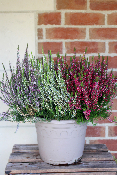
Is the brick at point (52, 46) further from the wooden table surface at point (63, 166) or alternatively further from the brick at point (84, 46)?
the wooden table surface at point (63, 166)

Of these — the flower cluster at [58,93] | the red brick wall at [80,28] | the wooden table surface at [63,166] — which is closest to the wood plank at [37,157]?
the wooden table surface at [63,166]

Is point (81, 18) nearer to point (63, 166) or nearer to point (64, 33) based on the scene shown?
point (64, 33)

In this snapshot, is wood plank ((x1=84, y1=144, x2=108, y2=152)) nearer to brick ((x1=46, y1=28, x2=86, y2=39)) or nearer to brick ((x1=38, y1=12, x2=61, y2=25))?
brick ((x1=46, y1=28, x2=86, y2=39))

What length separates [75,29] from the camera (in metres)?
1.17

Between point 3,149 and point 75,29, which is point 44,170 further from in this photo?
point 75,29

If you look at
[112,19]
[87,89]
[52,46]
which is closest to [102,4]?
[112,19]

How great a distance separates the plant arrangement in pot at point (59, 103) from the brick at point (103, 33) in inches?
16.0

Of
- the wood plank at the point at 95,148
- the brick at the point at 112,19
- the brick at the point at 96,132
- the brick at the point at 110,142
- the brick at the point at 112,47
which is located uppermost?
the brick at the point at 112,19

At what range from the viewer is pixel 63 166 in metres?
0.82

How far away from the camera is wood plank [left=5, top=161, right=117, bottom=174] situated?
0.80m

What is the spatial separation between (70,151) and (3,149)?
63 cm

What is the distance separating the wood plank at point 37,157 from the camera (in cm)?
89

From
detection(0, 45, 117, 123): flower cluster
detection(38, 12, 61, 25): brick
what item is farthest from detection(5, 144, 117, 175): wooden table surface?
detection(38, 12, 61, 25): brick

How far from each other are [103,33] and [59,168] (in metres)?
0.93
